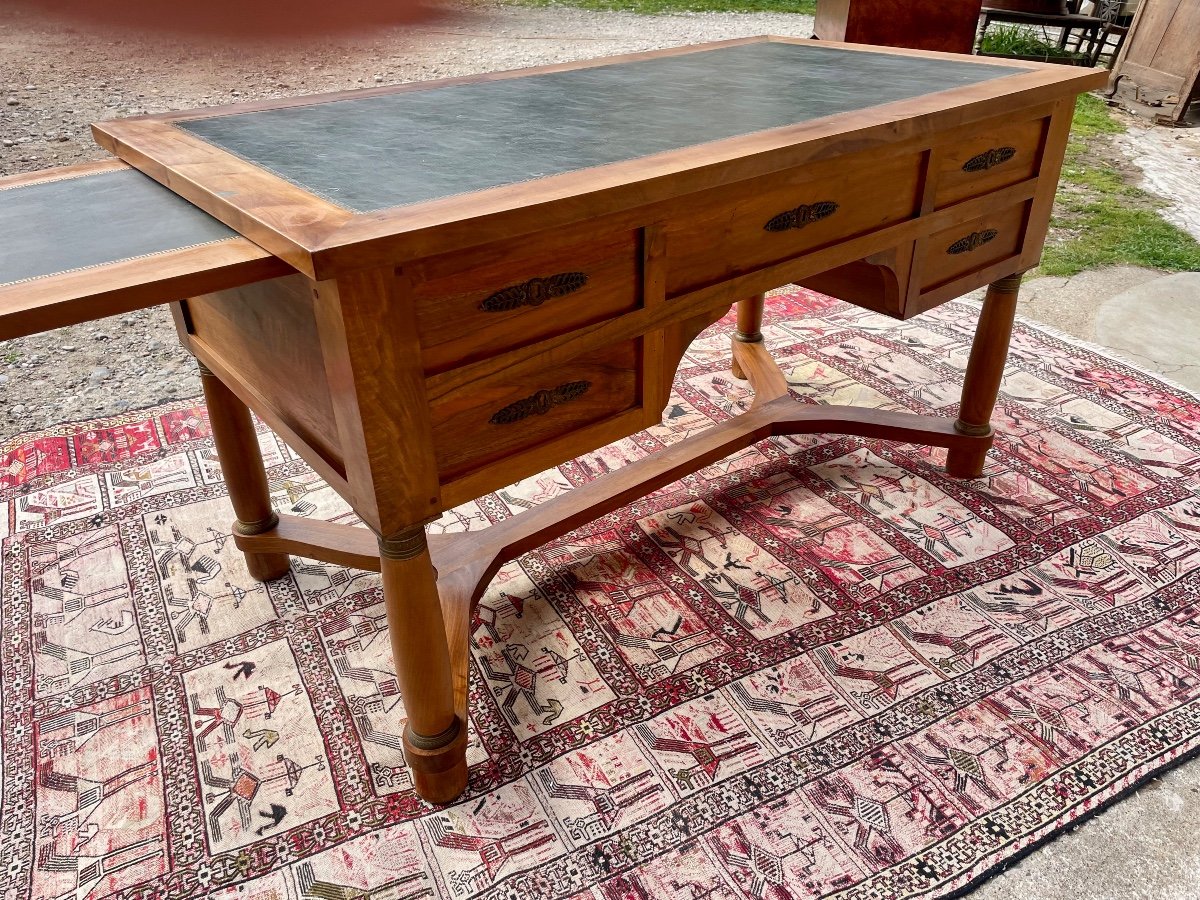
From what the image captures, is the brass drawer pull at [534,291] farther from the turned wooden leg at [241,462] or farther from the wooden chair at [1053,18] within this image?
the wooden chair at [1053,18]

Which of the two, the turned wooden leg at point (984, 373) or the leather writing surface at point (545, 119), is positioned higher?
the leather writing surface at point (545, 119)

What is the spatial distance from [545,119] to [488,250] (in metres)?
0.58

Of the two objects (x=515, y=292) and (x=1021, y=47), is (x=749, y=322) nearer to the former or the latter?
(x=515, y=292)

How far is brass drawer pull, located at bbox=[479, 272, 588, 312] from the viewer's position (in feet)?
4.17

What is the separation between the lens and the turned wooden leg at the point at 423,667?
4.57 ft

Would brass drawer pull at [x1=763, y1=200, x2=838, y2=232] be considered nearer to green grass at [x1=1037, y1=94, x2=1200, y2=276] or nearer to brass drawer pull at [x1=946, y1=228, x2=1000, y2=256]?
brass drawer pull at [x1=946, y1=228, x2=1000, y2=256]

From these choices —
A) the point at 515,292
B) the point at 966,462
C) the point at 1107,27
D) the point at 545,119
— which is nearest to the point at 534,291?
the point at 515,292

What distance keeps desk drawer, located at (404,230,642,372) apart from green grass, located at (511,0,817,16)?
8.62m

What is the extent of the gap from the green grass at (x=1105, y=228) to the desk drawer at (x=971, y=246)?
2.03 meters

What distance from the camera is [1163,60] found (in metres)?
6.49

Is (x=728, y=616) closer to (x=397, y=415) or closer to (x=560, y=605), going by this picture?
(x=560, y=605)

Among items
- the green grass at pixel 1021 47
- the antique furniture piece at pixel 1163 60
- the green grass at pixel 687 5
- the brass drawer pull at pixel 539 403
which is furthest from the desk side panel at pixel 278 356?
the green grass at pixel 687 5

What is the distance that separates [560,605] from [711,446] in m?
0.59

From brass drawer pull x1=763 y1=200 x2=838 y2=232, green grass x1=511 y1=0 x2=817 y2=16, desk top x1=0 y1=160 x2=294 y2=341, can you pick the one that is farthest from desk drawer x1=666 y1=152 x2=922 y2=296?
green grass x1=511 y1=0 x2=817 y2=16
